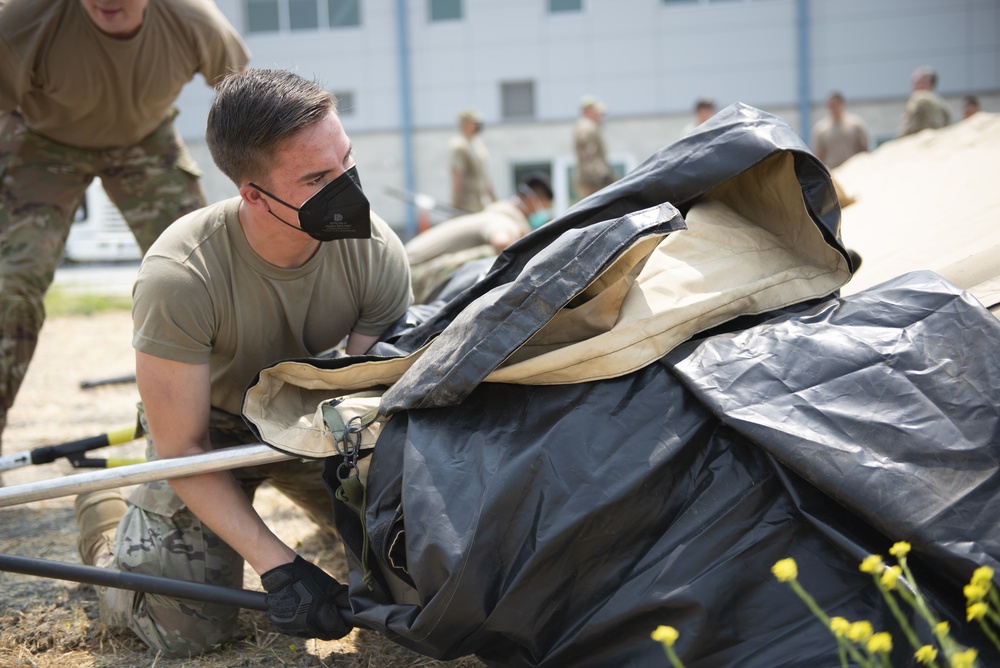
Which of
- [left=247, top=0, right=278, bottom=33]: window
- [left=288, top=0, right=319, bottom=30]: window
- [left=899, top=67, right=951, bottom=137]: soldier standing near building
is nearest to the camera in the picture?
[left=899, top=67, right=951, bottom=137]: soldier standing near building

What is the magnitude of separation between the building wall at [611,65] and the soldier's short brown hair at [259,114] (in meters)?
15.1

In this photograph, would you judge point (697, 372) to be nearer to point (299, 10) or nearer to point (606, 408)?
point (606, 408)

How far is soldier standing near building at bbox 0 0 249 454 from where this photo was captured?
10.9ft

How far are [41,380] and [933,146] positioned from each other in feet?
17.4

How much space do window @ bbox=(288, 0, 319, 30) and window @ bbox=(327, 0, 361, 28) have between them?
1.22 ft

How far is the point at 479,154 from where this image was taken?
11078 millimetres

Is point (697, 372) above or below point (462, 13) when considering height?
below

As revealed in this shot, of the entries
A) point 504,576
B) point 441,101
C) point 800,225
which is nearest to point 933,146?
point 800,225

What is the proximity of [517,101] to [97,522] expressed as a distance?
16.5m

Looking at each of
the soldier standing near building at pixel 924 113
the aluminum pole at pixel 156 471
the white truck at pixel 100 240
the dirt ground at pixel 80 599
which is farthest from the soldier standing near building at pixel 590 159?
the aluminum pole at pixel 156 471

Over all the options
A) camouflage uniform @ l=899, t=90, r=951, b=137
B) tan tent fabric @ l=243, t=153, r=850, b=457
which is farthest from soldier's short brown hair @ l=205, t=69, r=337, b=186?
camouflage uniform @ l=899, t=90, r=951, b=137

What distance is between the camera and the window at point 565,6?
17.6 m

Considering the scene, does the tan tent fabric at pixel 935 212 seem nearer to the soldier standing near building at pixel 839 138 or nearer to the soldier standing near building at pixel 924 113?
the soldier standing near building at pixel 924 113

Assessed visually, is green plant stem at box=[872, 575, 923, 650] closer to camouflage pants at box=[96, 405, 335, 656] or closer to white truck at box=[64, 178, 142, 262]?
camouflage pants at box=[96, 405, 335, 656]
